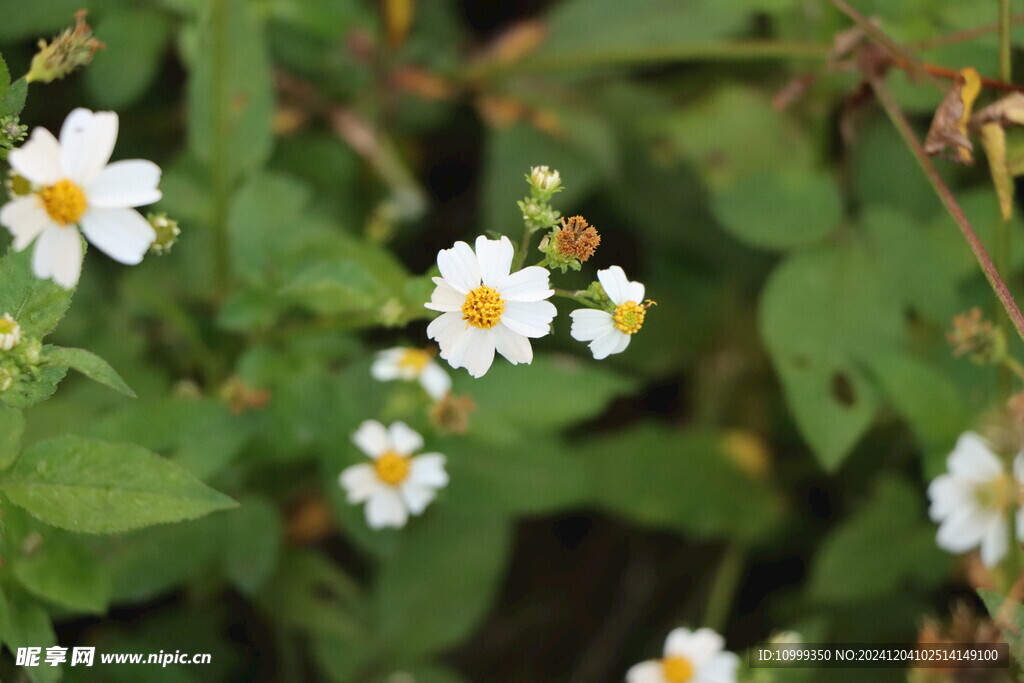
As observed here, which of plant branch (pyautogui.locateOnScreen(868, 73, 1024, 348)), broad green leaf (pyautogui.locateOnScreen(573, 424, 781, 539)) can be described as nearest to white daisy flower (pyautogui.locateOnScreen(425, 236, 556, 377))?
plant branch (pyautogui.locateOnScreen(868, 73, 1024, 348))

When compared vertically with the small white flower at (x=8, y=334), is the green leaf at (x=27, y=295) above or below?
above

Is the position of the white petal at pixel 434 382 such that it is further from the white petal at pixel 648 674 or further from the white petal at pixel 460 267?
the white petal at pixel 648 674

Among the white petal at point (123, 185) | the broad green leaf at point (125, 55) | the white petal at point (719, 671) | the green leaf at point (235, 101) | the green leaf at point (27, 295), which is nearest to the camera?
the white petal at point (123, 185)

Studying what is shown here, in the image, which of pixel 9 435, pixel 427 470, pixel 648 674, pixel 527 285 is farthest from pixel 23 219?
pixel 648 674

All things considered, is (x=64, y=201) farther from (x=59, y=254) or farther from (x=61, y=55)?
(x=61, y=55)

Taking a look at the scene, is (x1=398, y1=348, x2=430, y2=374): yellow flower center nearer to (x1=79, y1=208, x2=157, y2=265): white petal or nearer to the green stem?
(x1=79, y1=208, x2=157, y2=265): white petal

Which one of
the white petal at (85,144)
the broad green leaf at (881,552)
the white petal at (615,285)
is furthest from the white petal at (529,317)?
the broad green leaf at (881,552)
